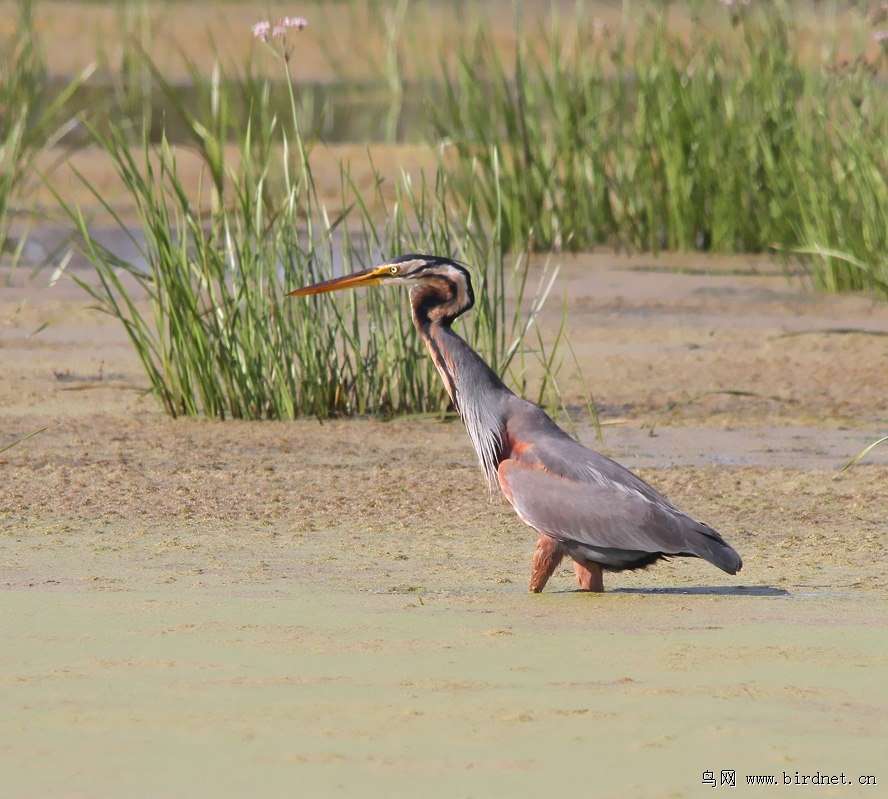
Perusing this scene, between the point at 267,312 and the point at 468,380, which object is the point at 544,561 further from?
the point at 267,312

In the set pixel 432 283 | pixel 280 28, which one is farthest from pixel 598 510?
pixel 280 28

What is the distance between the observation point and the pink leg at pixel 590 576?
3.78 m

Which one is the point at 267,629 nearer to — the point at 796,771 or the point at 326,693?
the point at 326,693

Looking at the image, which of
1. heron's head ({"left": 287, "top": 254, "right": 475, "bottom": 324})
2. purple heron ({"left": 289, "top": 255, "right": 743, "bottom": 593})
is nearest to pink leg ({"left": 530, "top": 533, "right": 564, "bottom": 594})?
purple heron ({"left": 289, "top": 255, "right": 743, "bottom": 593})

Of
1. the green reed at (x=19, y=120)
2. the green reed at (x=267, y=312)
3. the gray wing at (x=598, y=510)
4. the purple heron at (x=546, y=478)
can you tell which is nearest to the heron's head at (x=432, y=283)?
the purple heron at (x=546, y=478)

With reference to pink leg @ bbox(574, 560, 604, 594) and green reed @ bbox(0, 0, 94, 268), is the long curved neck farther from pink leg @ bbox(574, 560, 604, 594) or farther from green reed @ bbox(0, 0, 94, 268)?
green reed @ bbox(0, 0, 94, 268)

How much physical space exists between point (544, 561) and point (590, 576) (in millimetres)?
163

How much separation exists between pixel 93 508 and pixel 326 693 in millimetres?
1863

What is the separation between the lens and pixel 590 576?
12.5ft

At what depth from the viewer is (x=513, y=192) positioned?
9188 mm

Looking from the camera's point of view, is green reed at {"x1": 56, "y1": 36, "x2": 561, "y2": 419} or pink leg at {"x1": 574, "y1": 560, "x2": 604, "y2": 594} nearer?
pink leg at {"x1": 574, "y1": 560, "x2": 604, "y2": 594}

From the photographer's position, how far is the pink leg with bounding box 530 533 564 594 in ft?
12.1

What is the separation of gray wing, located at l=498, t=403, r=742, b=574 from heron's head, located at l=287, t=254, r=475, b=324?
0.42 m

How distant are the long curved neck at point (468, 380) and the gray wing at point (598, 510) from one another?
9 centimetres
